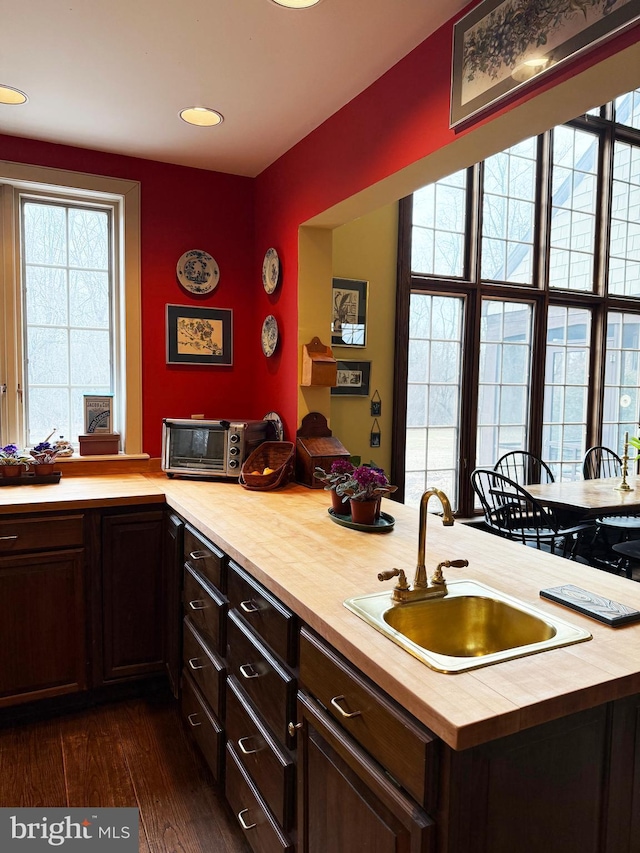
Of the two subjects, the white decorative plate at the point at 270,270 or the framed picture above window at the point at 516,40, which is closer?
the framed picture above window at the point at 516,40

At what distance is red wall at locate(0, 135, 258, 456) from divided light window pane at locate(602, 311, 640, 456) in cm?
353

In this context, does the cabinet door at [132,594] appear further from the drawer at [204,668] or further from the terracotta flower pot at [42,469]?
the terracotta flower pot at [42,469]

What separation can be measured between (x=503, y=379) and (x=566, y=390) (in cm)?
77

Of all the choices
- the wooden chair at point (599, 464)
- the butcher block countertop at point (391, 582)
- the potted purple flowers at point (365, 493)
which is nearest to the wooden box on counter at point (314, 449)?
the butcher block countertop at point (391, 582)

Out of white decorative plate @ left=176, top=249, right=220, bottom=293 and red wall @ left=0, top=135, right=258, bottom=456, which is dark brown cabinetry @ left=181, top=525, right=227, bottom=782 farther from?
white decorative plate @ left=176, top=249, right=220, bottom=293

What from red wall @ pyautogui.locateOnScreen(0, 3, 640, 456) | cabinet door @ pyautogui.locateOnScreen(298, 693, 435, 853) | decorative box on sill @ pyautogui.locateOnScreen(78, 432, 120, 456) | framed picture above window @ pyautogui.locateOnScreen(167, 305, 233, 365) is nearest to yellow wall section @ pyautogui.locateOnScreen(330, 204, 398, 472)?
red wall @ pyautogui.locateOnScreen(0, 3, 640, 456)

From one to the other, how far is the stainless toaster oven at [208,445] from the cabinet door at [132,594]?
1.36 ft

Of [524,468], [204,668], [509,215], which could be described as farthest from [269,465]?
[509,215]

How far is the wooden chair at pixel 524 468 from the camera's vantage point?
4.67 meters

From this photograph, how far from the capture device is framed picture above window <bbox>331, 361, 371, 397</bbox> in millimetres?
3814

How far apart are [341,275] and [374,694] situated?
307cm

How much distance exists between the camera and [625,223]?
5340mm

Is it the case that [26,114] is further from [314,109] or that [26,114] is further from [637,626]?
[637,626]

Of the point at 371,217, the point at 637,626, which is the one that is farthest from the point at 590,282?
the point at 637,626
